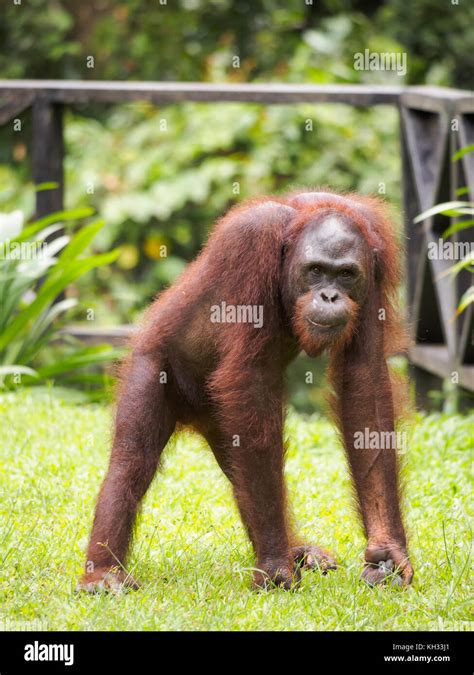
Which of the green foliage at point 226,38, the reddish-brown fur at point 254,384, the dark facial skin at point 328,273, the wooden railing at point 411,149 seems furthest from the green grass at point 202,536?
the green foliage at point 226,38

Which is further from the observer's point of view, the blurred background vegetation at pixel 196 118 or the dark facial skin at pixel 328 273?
the blurred background vegetation at pixel 196 118

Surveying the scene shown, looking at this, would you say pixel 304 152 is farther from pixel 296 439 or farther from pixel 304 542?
pixel 304 542

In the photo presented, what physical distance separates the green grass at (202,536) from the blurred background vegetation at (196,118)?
13.3 feet

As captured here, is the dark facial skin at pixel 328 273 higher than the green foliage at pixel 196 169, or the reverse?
the green foliage at pixel 196 169

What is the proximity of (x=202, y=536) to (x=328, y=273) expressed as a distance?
47.3 inches

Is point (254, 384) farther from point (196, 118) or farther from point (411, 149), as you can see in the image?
point (196, 118)

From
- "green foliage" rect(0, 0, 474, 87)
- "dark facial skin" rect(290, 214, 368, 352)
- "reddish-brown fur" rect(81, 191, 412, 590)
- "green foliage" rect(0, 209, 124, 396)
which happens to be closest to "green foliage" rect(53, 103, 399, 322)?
"green foliage" rect(0, 0, 474, 87)

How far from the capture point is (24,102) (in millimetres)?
7660

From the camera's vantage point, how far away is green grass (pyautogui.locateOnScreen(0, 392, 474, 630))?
11.4ft

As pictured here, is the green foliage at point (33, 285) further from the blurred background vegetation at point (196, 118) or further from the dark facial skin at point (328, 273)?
the dark facial skin at point (328, 273)

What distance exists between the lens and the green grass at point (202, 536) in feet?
11.4

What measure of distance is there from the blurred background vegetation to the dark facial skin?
19.1ft

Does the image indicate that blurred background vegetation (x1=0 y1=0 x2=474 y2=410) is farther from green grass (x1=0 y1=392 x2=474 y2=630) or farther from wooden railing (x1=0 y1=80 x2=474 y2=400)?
green grass (x1=0 y1=392 x2=474 y2=630)

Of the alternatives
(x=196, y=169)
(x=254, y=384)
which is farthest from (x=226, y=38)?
(x=254, y=384)
